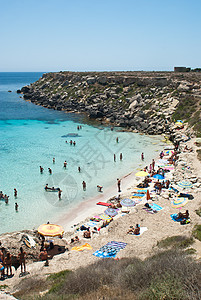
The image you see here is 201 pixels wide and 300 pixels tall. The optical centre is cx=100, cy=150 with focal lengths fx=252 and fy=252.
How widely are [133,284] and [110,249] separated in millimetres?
4769

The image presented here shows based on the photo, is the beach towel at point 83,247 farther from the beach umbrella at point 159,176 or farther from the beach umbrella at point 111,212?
the beach umbrella at point 159,176

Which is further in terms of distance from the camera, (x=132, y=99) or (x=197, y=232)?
(x=132, y=99)

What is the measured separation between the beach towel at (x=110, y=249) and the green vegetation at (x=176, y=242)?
5.96 ft

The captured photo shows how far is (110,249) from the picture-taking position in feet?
37.7

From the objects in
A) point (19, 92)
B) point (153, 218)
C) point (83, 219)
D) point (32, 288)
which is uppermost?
point (19, 92)

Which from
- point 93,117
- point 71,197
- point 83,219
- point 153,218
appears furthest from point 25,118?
point 153,218

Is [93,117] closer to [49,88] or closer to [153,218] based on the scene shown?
[49,88]

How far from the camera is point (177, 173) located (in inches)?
858

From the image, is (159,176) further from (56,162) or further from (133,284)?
(133,284)

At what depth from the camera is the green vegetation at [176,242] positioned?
10.2 meters

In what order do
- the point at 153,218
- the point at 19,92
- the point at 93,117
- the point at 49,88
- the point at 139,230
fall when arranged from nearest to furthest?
1. the point at 139,230
2. the point at 153,218
3. the point at 93,117
4. the point at 49,88
5. the point at 19,92

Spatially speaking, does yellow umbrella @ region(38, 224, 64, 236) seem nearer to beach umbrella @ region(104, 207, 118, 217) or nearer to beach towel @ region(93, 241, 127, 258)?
beach towel @ region(93, 241, 127, 258)

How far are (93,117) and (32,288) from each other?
→ 156 feet

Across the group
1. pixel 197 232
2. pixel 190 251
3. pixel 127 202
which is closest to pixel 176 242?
pixel 197 232
